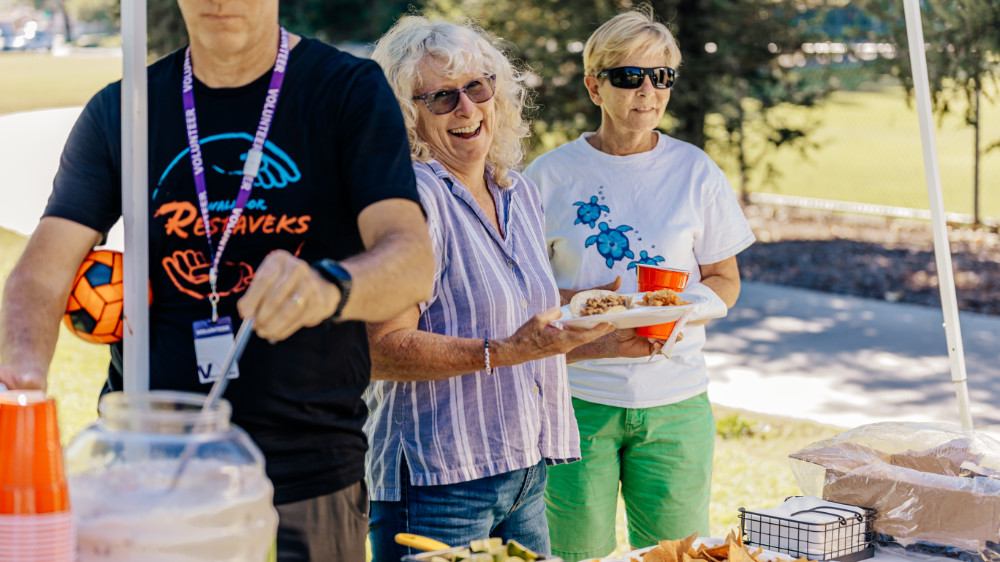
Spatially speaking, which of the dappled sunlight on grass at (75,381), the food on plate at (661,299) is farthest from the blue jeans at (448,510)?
the dappled sunlight on grass at (75,381)

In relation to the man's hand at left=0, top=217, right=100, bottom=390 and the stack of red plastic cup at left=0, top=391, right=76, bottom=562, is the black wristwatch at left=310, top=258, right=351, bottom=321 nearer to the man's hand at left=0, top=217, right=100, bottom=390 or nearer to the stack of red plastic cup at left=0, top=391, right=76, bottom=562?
the stack of red plastic cup at left=0, top=391, right=76, bottom=562

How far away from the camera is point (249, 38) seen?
1832 mm

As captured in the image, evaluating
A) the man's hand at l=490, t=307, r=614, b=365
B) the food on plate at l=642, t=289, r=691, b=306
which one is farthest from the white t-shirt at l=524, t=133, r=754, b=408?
the man's hand at l=490, t=307, r=614, b=365

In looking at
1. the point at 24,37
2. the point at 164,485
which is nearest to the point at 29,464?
the point at 164,485

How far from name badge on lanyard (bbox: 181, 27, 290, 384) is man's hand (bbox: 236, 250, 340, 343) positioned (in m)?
0.45

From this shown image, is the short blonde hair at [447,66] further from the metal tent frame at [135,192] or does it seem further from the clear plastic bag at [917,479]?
the clear plastic bag at [917,479]

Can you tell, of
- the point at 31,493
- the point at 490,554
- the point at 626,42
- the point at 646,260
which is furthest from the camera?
the point at 626,42

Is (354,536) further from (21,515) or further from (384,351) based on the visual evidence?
(21,515)

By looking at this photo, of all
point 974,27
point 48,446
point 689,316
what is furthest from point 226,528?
point 974,27

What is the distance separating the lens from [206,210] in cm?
185

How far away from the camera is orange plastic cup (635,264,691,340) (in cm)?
277

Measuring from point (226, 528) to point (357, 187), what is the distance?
0.69m

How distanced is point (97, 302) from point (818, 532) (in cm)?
164

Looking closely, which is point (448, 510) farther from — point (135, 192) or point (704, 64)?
point (704, 64)
